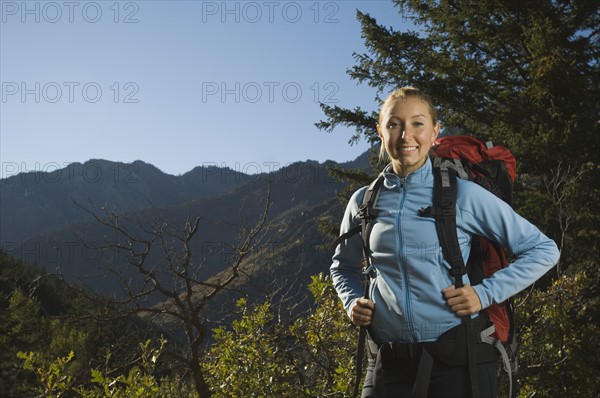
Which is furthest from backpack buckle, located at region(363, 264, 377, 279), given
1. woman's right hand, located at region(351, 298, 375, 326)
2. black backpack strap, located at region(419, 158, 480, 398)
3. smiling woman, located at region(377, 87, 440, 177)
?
smiling woman, located at region(377, 87, 440, 177)

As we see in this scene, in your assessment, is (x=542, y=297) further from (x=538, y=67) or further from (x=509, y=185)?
(x=538, y=67)

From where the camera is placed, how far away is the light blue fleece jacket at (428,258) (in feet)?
6.48

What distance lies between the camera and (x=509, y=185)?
2.33m

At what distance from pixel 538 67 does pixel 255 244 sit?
28.1 ft

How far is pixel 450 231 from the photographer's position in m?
2.00

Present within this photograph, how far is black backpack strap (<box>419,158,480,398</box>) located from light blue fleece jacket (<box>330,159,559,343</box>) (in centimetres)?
3

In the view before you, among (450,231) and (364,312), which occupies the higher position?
(450,231)

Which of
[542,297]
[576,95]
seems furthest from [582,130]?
[542,297]

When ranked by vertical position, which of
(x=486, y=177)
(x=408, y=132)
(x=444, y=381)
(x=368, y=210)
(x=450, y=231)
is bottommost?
(x=444, y=381)

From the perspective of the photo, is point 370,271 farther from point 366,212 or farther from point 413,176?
point 413,176

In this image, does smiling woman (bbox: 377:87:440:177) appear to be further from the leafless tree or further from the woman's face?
the leafless tree

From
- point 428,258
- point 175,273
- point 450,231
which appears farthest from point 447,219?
point 175,273

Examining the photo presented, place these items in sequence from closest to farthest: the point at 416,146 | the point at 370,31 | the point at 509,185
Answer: the point at 416,146
the point at 509,185
the point at 370,31

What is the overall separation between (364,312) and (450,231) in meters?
0.43
